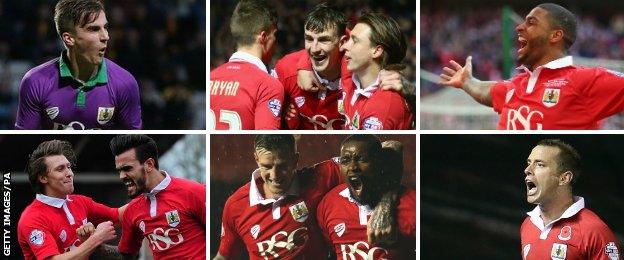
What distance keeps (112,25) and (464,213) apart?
6.37 ft

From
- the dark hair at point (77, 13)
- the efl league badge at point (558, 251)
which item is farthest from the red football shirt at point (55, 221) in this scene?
the efl league badge at point (558, 251)

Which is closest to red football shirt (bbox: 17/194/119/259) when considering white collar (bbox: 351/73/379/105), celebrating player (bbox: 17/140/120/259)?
celebrating player (bbox: 17/140/120/259)

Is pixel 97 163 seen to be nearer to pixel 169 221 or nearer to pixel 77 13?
pixel 169 221

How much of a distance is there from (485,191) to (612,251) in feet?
2.19

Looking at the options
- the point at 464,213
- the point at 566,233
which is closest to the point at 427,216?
the point at 464,213

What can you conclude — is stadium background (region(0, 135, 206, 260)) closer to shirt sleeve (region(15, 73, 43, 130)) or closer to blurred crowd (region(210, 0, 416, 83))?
shirt sleeve (region(15, 73, 43, 130))

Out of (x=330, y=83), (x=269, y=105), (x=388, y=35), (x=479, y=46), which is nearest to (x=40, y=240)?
(x=269, y=105)

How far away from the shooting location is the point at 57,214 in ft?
26.4

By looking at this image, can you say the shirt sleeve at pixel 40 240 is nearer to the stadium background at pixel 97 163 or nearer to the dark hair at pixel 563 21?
the stadium background at pixel 97 163

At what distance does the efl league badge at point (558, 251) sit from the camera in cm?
791

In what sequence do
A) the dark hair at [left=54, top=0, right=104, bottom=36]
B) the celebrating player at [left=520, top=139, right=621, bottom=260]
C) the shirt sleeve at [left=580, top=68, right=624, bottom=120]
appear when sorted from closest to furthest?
1. the shirt sleeve at [left=580, top=68, right=624, bottom=120]
2. the celebrating player at [left=520, top=139, right=621, bottom=260]
3. the dark hair at [left=54, top=0, right=104, bottom=36]

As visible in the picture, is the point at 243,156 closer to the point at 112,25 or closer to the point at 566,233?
the point at 112,25

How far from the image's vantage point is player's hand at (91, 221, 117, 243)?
8055mm

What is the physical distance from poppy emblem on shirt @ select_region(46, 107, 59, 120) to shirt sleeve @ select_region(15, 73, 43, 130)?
37 millimetres
